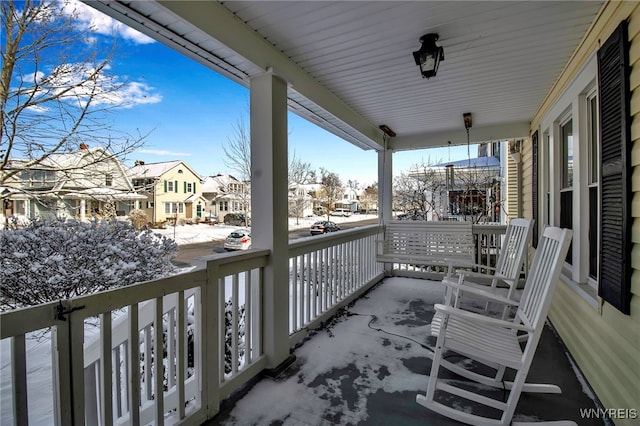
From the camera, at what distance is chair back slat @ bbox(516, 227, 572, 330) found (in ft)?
5.38

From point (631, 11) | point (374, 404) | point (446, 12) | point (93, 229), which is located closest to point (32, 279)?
point (93, 229)

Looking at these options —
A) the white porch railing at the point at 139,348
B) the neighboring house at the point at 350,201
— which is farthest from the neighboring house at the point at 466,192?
the neighboring house at the point at 350,201

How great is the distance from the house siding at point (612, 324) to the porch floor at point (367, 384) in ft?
0.61

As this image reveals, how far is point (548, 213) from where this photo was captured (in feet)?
11.4

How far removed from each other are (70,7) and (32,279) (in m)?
3.48

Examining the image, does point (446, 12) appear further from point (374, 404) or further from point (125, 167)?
point (125, 167)

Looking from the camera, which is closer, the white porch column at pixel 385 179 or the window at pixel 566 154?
the window at pixel 566 154

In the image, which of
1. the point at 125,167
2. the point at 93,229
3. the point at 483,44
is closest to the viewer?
the point at 483,44

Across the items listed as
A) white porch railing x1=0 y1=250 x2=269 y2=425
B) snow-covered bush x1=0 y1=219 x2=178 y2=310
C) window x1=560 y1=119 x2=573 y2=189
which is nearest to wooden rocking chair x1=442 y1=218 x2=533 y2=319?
window x1=560 y1=119 x2=573 y2=189

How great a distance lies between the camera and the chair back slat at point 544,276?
164cm

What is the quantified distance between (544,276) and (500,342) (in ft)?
1.63

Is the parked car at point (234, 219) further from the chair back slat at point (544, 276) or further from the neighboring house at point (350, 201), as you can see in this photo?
the neighboring house at point (350, 201)

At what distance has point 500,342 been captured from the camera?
1.87m

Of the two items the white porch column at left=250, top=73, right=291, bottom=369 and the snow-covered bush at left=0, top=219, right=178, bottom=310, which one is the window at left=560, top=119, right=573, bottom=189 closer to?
the white porch column at left=250, top=73, right=291, bottom=369
